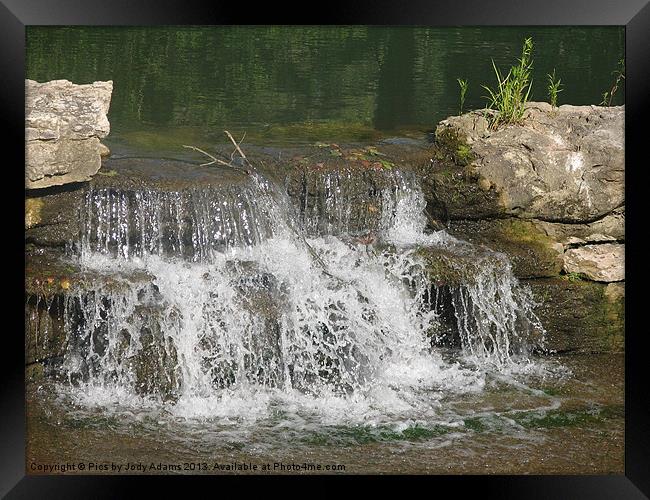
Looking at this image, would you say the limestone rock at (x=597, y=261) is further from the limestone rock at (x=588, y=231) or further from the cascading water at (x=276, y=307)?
the cascading water at (x=276, y=307)

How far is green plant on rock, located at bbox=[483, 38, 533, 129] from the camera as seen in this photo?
6.27m

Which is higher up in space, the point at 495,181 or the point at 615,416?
the point at 495,181

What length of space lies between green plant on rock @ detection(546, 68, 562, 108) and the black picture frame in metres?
1.66

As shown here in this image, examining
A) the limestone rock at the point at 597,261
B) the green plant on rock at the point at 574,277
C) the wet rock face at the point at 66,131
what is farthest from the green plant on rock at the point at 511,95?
the wet rock face at the point at 66,131

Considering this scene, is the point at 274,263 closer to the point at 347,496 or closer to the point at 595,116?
the point at 347,496

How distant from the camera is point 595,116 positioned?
240 inches

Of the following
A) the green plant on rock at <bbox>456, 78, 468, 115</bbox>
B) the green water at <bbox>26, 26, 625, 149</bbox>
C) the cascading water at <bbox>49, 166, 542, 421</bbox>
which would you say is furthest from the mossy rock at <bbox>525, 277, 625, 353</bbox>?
the green plant on rock at <bbox>456, 78, 468, 115</bbox>

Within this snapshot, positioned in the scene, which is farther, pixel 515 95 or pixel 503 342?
pixel 515 95

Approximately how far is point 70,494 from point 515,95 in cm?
407

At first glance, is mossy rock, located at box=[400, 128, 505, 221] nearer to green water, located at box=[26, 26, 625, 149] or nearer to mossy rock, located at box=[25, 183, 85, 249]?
green water, located at box=[26, 26, 625, 149]

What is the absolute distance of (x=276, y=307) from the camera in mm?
5574
